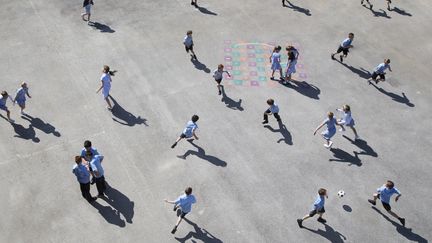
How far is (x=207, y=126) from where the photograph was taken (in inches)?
715

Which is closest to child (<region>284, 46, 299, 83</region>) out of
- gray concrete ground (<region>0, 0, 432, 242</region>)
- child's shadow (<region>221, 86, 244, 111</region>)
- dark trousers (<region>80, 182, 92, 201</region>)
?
gray concrete ground (<region>0, 0, 432, 242</region>)

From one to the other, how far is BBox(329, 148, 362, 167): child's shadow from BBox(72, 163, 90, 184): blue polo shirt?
30.2 ft

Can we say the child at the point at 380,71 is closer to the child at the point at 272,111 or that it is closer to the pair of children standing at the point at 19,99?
the child at the point at 272,111

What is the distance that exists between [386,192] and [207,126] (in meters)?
7.19

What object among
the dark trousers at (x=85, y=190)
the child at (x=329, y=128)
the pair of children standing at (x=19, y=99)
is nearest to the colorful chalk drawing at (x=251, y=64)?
the child at (x=329, y=128)

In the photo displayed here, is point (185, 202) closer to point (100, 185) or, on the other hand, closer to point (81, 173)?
point (100, 185)

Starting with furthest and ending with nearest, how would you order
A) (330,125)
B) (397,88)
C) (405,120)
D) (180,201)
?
1. (397,88)
2. (405,120)
3. (330,125)
4. (180,201)

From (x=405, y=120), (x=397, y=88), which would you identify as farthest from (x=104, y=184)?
(x=397, y=88)

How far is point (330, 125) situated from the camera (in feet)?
56.1

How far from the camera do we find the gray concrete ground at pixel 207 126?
14820mm

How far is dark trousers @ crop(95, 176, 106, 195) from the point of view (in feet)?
47.7

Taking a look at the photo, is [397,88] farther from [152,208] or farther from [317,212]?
[152,208]

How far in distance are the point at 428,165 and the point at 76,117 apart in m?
13.9

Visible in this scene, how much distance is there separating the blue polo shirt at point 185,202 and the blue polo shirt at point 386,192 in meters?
6.19
